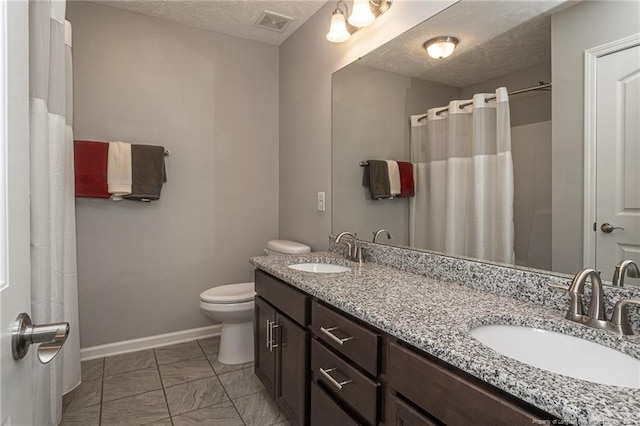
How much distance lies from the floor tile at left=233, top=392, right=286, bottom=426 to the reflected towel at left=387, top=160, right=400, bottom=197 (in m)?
1.29

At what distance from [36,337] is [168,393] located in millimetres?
1684

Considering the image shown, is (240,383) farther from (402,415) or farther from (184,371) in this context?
(402,415)

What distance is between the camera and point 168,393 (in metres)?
1.98

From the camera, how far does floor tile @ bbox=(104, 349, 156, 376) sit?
2.26 m

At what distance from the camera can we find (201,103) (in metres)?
2.69

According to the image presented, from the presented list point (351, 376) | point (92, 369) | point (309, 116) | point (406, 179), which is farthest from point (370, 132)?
point (92, 369)

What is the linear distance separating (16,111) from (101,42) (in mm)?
2285

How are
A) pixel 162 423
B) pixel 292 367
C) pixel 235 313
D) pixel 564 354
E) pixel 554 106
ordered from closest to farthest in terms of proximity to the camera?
pixel 564 354
pixel 554 106
pixel 292 367
pixel 162 423
pixel 235 313

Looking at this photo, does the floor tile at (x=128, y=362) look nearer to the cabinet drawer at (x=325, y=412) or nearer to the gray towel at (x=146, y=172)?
Result: the gray towel at (x=146, y=172)

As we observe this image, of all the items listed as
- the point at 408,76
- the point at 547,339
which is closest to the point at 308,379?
the point at 547,339

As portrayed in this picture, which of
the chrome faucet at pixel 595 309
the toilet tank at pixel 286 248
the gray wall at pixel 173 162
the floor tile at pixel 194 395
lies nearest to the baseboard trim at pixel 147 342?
the gray wall at pixel 173 162

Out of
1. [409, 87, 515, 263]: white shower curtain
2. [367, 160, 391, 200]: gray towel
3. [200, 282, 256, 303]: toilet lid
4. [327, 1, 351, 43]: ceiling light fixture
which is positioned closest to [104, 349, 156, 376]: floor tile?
[200, 282, 256, 303]: toilet lid

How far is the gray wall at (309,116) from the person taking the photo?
2.21 m

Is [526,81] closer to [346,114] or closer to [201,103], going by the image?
[346,114]
